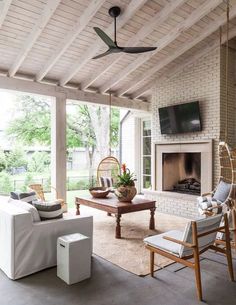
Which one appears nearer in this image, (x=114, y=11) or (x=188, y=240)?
(x=188, y=240)

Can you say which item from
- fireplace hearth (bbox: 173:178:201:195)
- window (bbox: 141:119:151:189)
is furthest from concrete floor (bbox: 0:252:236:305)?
window (bbox: 141:119:151:189)

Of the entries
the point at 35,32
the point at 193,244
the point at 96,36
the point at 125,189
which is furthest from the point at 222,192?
the point at 35,32

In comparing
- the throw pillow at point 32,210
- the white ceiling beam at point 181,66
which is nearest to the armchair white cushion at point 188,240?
the throw pillow at point 32,210

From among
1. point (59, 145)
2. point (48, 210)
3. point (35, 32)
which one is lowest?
point (48, 210)

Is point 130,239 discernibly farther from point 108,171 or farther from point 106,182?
point 108,171

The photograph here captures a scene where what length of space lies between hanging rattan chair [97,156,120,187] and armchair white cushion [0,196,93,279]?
2921 mm

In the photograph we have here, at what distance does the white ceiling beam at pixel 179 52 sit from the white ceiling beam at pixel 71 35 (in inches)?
83.9

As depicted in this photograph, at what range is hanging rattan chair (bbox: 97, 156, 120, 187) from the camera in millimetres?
6283

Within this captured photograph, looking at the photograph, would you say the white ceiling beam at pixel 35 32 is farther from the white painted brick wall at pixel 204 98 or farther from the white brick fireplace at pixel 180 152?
the white brick fireplace at pixel 180 152

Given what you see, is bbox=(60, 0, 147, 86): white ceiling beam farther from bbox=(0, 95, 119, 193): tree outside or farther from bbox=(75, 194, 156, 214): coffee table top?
bbox=(0, 95, 119, 193): tree outside

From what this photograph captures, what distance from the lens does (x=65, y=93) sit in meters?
6.04

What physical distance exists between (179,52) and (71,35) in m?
2.27

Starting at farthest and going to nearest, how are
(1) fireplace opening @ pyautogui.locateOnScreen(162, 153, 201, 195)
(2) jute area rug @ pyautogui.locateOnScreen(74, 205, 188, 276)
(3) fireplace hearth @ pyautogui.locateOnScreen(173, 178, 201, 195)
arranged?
1. (1) fireplace opening @ pyautogui.locateOnScreen(162, 153, 201, 195)
2. (3) fireplace hearth @ pyautogui.locateOnScreen(173, 178, 201, 195)
3. (2) jute area rug @ pyautogui.locateOnScreen(74, 205, 188, 276)

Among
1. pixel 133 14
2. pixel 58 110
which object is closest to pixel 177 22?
pixel 133 14
